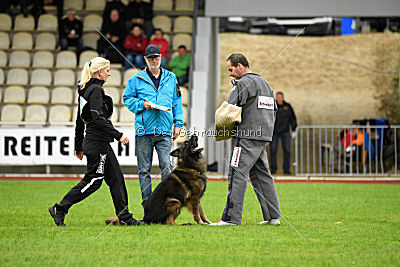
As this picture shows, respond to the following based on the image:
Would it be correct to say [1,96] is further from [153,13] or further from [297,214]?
[297,214]

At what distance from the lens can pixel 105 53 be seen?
19.4m

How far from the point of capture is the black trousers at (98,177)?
24.6 ft

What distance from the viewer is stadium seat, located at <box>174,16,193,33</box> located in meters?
20.5

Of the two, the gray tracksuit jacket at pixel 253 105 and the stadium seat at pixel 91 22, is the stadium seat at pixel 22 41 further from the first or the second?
the gray tracksuit jacket at pixel 253 105

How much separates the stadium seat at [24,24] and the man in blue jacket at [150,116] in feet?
43.6

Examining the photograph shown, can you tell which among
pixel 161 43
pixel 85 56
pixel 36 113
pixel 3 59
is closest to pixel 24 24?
pixel 3 59

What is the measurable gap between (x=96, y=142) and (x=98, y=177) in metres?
0.40

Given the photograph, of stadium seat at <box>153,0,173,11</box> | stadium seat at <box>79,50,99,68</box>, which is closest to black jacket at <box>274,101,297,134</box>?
stadium seat at <box>153,0,173,11</box>

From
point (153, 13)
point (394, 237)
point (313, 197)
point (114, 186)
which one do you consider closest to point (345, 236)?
point (394, 237)

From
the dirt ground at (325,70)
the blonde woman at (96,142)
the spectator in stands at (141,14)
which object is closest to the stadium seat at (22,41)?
the spectator in stands at (141,14)

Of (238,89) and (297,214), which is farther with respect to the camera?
(297,214)

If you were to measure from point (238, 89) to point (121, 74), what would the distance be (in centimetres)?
1222

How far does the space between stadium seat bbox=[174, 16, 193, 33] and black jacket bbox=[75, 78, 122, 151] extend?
13.2 m

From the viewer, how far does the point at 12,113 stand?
18203 mm
